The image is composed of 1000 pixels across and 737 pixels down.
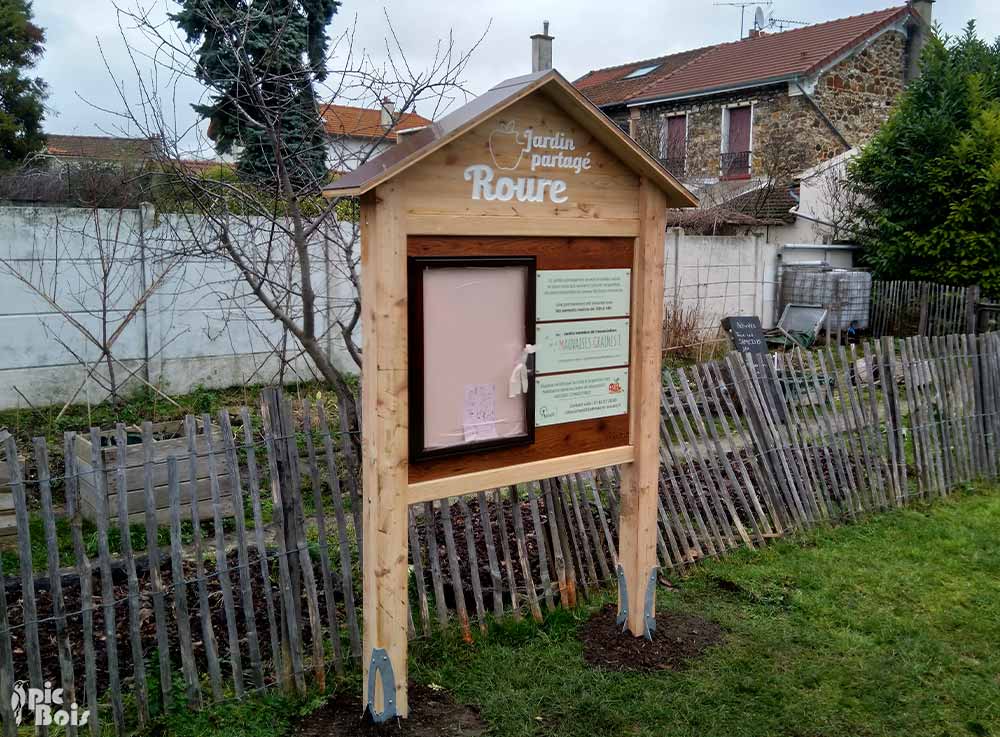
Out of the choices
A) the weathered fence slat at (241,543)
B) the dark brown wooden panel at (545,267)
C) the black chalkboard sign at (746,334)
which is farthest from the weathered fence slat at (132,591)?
the black chalkboard sign at (746,334)

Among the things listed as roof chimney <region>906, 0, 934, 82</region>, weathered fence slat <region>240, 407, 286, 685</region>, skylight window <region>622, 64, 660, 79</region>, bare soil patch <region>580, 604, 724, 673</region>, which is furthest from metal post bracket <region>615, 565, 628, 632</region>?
skylight window <region>622, 64, 660, 79</region>

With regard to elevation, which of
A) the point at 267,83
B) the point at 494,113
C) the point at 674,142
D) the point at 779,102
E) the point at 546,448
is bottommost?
the point at 546,448

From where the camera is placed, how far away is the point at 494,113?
3.92 meters

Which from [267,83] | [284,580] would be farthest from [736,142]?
[284,580]

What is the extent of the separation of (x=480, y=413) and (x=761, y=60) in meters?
23.3

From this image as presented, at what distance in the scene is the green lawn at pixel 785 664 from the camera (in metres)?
4.18

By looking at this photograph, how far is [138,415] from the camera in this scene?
31.3ft

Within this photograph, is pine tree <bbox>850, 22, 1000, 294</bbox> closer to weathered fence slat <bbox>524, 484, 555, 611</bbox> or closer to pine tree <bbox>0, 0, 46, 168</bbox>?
weathered fence slat <bbox>524, 484, 555, 611</bbox>

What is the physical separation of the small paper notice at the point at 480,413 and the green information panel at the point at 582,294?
457 millimetres

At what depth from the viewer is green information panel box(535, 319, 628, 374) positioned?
4.40 meters

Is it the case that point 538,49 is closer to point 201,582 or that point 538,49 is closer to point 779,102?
point 779,102

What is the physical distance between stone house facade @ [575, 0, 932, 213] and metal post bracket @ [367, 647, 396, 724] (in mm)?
18455

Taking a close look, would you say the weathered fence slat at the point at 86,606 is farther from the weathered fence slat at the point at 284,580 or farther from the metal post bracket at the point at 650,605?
the metal post bracket at the point at 650,605

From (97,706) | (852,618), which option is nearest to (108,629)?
(97,706)
